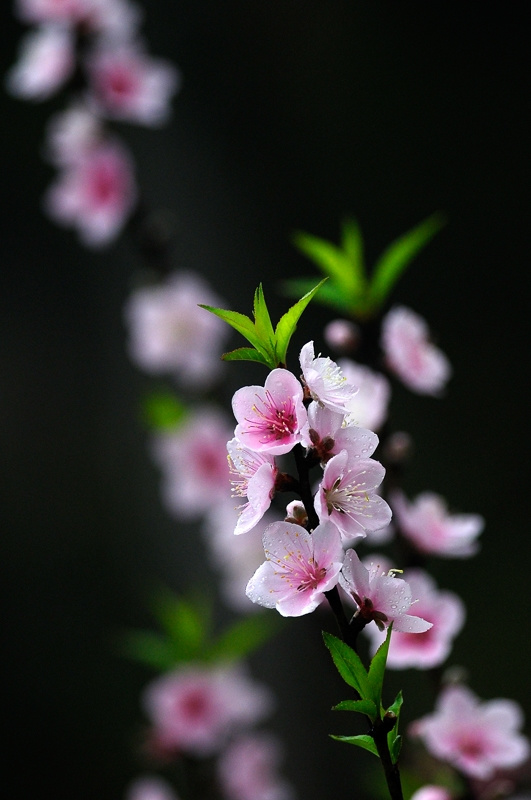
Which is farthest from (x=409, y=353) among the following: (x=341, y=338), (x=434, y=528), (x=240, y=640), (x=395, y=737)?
(x=240, y=640)

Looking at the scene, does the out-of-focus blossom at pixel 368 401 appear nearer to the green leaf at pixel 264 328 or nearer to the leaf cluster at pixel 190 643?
→ the green leaf at pixel 264 328

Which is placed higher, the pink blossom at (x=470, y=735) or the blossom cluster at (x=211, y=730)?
the pink blossom at (x=470, y=735)

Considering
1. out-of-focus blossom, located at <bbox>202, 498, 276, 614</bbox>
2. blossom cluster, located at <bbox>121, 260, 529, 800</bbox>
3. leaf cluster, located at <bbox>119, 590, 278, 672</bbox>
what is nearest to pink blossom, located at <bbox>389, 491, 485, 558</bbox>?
blossom cluster, located at <bbox>121, 260, 529, 800</bbox>

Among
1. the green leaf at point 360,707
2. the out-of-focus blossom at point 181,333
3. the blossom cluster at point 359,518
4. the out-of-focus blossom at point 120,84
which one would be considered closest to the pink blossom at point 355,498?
the blossom cluster at point 359,518

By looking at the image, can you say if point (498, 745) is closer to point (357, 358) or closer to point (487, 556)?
point (357, 358)

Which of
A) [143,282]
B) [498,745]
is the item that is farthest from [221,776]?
Answer: [143,282]

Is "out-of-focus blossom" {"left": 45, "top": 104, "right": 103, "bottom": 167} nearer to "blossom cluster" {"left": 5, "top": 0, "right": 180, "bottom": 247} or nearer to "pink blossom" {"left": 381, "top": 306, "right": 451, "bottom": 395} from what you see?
"blossom cluster" {"left": 5, "top": 0, "right": 180, "bottom": 247}

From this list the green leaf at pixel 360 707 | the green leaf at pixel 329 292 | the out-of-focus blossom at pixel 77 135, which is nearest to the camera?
the green leaf at pixel 360 707
